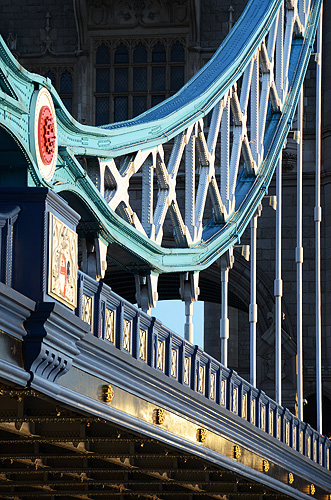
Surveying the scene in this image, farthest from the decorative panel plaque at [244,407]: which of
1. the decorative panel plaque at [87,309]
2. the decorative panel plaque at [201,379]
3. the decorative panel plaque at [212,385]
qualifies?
the decorative panel plaque at [87,309]

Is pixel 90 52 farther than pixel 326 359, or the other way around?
pixel 90 52

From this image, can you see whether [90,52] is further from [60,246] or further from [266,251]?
[60,246]

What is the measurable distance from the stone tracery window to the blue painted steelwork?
5.73m

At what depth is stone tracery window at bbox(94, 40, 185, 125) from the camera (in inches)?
1794

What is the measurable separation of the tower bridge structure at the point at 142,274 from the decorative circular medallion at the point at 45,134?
0.11 ft

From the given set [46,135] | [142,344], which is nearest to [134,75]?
[142,344]

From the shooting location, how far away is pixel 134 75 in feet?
150

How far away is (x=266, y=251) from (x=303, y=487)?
41.8 feet

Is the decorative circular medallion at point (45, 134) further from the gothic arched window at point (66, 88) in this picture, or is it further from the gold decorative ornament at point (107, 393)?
the gothic arched window at point (66, 88)

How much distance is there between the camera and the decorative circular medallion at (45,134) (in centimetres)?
1602

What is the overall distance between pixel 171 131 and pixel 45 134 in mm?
9388

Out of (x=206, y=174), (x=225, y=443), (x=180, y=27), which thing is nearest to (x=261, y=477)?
(x=225, y=443)

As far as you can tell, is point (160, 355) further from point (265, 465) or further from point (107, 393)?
point (265, 465)

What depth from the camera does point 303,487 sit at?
32594mm
